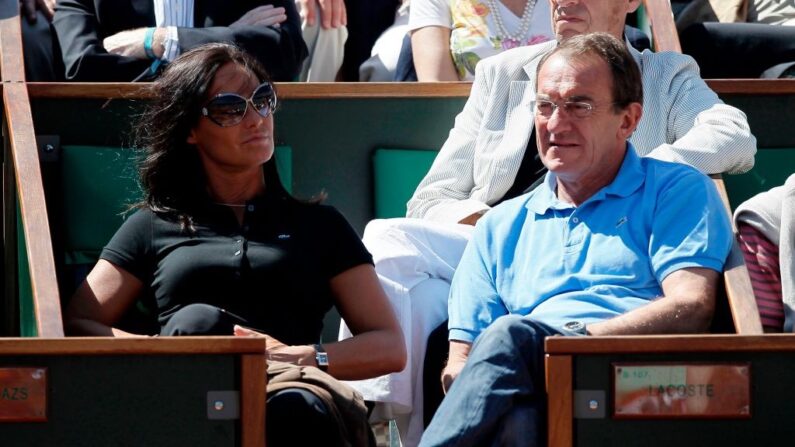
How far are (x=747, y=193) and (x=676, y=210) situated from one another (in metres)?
1.22

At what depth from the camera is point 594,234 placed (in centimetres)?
367

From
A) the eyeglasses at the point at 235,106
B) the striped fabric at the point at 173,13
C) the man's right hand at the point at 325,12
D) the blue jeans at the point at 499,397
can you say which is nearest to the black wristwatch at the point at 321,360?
the blue jeans at the point at 499,397

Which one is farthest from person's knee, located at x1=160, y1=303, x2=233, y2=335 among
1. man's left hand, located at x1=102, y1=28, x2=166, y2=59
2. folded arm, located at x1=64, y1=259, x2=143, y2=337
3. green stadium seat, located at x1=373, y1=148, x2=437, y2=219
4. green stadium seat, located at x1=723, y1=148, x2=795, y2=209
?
green stadium seat, located at x1=723, y1=148, x2=795, y2=209

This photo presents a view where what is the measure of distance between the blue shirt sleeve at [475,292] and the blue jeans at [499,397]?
434 mm

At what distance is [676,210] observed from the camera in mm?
3617

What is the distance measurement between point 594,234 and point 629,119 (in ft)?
1.05

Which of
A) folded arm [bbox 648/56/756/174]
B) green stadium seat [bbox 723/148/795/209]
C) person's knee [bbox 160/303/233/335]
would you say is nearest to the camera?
person's knee [bbox 160/303/233/335]

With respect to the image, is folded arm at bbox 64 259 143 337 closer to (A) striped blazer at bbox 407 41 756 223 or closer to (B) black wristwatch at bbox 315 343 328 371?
(B) black wristwatch at bbox 315 343 328 371

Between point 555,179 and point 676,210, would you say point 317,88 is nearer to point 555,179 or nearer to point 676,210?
point 555,179

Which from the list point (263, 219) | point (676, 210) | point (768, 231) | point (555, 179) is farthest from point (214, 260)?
point (768, 231)

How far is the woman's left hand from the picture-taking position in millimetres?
3533

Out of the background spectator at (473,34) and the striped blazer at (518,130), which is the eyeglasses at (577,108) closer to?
the striped blazer at (518,130)

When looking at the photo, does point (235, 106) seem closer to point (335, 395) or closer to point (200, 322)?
point (200, 322)

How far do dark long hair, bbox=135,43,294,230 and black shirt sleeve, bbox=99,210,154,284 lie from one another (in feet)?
0.28
